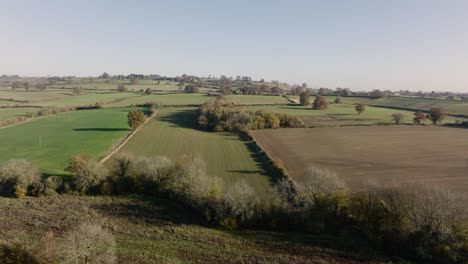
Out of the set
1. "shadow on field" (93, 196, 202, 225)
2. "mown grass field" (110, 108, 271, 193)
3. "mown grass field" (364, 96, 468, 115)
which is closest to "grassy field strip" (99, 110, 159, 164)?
"mown grass field" (110, 108, 271, 193)

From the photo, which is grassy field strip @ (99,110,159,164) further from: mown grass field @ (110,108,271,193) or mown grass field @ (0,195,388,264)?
mown grass field @ (0,195,388,264)

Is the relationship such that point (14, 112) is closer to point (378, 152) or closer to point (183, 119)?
point (183, 119)

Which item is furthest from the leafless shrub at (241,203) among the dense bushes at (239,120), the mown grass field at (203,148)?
the dense bushes at (239,120)

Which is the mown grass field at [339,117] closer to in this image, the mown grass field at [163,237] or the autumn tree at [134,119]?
the autumn tree at [134,119]

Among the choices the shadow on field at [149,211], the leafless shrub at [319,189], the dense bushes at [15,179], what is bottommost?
the shadow on field at [149,211]

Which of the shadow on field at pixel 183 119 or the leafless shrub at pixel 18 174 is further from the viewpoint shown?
the shadow on field at pixel 183 119

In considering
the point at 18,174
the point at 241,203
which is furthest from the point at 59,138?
the point at 241,203
